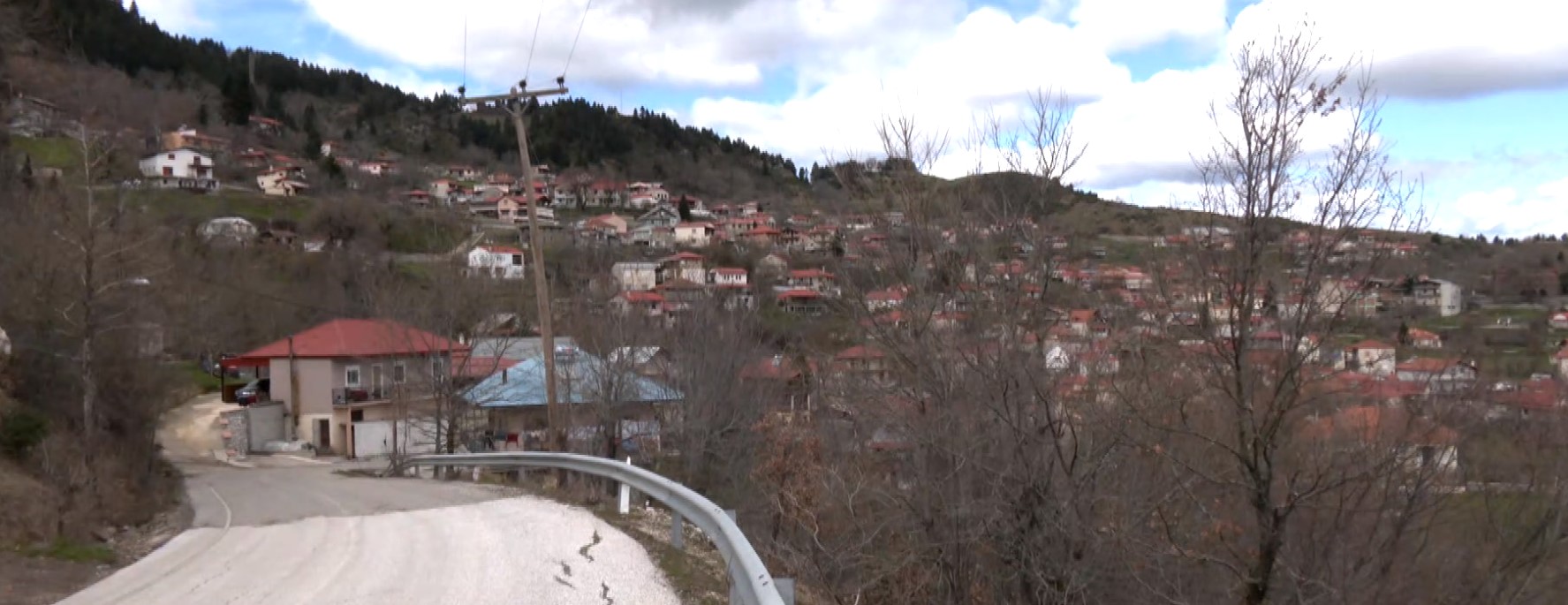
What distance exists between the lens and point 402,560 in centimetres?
862

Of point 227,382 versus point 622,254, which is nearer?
point 227,382

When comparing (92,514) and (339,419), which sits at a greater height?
(92,514)

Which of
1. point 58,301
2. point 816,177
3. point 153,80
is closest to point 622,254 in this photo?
point 58,301

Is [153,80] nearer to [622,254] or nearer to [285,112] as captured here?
[285,112]

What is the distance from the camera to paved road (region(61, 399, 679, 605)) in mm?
7250

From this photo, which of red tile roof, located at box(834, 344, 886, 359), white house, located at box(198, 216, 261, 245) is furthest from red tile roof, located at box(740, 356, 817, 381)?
white house, located at box(198, 216, 261, 245)

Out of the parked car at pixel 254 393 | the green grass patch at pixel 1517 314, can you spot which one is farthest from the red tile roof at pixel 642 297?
the green grass patch at pixel 1517 314

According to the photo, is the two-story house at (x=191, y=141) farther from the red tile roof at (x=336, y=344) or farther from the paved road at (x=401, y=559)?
the paved road at (x=401, y=559)

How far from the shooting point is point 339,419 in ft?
155

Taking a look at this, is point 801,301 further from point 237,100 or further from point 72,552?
point 237,100

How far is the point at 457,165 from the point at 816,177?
143m

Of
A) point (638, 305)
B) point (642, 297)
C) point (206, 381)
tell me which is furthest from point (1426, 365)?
point (206, 381)

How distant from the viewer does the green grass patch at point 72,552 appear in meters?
9.62

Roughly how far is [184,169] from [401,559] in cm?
10292
